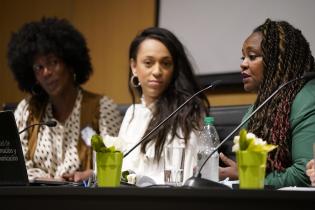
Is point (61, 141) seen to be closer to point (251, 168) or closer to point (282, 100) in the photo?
point (282, 100)

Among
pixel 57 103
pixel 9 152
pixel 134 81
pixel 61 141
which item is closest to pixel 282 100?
pixel 9 152

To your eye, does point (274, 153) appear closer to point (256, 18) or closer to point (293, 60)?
point (293, 60)

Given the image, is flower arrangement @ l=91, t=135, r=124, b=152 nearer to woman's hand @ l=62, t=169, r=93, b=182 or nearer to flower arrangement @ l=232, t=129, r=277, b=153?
flower arrangement @ l=232, t=129, r=277, b=153

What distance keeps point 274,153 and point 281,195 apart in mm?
982

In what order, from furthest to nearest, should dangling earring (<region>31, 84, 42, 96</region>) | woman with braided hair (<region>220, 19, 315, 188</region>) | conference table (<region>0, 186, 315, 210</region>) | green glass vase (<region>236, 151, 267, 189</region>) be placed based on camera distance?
dangling earring (<region>31, 84, 42, 96</region>), woman with braided hair (<region>220, 19, 315, 188</region>), green glass vase (<region>236, 151, 267, 189</region>), conference table (<region>0, 186, 315, 210</region>)

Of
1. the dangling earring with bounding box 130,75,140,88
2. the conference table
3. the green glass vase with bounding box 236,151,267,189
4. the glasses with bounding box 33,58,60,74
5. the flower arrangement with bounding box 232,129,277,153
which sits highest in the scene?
the glasses with bounding box 33,58,60,74

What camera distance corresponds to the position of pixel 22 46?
340 centimetres

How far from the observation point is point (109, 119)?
10.3 feet

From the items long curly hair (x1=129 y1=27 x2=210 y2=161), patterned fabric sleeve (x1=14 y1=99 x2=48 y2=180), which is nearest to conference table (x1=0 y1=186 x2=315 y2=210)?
long curly hair (x1=129 y1=27 x2=210 y2=161)

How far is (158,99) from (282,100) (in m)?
0.87

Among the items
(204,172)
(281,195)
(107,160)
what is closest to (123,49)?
(204,172)

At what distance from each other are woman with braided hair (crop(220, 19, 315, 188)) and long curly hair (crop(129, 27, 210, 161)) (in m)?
Answer: 0.49

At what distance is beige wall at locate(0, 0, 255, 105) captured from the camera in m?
3.73

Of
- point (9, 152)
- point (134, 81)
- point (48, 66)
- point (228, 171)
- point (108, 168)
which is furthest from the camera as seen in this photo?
point (48, 66)
